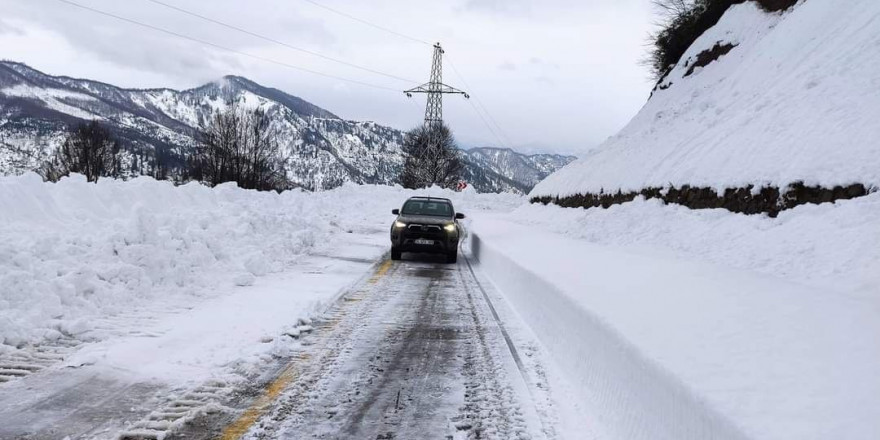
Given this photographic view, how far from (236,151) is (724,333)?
59198 mm

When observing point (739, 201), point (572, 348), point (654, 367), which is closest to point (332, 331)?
point (572, 348)

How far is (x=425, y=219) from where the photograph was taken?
1482cm

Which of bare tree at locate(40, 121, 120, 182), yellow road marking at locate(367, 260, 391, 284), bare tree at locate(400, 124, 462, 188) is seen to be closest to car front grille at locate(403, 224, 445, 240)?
yellow road marking at locate(367, 260, 391, 284)

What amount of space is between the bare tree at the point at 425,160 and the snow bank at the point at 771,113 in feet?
161

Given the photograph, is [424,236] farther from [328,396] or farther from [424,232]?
[328,396]

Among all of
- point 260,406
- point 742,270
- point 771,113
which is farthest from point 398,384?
point 771,113

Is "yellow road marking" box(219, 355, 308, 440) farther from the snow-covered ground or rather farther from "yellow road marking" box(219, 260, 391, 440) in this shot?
the snow-covered ground

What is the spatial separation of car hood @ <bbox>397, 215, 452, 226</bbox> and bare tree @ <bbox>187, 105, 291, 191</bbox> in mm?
44766

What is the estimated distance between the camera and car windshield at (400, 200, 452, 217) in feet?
50.8

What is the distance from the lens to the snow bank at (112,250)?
616 cm

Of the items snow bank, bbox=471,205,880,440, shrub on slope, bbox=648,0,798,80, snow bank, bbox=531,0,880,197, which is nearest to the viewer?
snow bank, bbox=471,205,880,440

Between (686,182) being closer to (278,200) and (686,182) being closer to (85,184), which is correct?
(85,184)

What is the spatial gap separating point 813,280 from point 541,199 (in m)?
27.3

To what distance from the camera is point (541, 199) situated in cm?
3406
